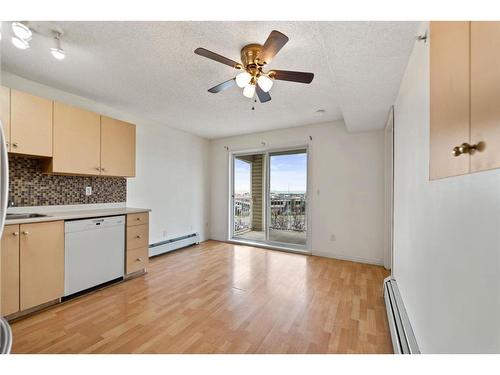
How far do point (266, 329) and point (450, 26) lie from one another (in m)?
2.17

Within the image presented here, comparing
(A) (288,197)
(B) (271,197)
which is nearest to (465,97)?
(A) (288,197)

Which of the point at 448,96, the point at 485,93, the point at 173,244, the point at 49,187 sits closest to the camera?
the point at 485,93

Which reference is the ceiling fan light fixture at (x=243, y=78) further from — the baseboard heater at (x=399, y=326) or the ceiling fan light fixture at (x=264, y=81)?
the baseboard heater at (x=399, y=326)

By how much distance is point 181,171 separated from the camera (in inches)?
171

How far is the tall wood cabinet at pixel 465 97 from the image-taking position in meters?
0.58

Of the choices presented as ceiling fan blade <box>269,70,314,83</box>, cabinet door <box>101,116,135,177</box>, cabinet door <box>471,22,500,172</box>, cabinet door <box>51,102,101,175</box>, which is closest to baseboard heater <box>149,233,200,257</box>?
cabinet door <box>101,116,135,177</box>

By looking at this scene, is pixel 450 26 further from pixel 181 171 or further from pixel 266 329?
pixel 181 171

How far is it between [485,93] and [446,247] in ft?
2.14

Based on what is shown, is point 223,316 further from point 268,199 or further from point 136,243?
point 268,199

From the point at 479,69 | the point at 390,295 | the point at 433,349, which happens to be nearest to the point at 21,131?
the point at 479,69

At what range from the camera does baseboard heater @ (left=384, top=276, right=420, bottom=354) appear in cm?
129

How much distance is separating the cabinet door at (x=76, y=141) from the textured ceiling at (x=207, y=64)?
37cm

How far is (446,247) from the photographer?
0.92 meters

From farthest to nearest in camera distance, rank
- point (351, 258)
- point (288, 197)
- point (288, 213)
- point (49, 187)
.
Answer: point (288, 213), point (288, 197), point (351, 258), point (49, 187)
